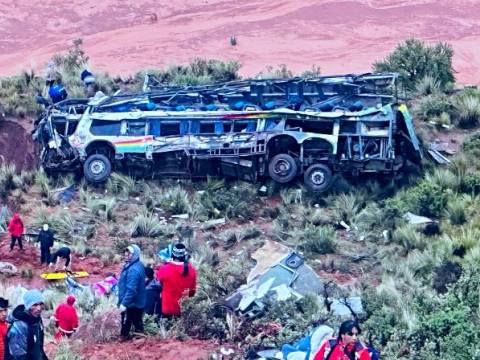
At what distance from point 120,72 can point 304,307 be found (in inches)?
964

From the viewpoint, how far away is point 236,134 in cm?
2870

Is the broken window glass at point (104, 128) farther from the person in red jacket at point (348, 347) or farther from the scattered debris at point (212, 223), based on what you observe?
the person in red jacket at point (348, 347)

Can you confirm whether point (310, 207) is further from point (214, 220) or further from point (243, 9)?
point (243, 9)

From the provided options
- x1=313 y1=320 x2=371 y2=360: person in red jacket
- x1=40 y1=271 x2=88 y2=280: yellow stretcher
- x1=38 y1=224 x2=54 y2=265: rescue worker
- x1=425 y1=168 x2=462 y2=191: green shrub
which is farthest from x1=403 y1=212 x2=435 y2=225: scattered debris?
x1=313 y1=320 x2=371 y2=360: person in red jacket

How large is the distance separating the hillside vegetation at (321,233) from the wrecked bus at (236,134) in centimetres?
41

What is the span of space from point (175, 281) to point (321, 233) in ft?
27.0

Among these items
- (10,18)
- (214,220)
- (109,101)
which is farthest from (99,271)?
(10,18)

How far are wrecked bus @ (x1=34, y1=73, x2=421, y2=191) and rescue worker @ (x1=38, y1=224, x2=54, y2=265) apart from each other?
462 cm

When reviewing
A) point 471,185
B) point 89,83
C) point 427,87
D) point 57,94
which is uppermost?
point 89,83

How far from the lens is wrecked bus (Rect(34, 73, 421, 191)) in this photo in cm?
2848

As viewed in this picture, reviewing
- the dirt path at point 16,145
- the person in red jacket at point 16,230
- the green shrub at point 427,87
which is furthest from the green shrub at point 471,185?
the dirt path at point 16,145

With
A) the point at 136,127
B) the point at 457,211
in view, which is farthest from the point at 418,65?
the point at 136,127

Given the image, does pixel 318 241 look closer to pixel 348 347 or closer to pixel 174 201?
pixel 174 201

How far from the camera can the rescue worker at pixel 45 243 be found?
2475 cm
